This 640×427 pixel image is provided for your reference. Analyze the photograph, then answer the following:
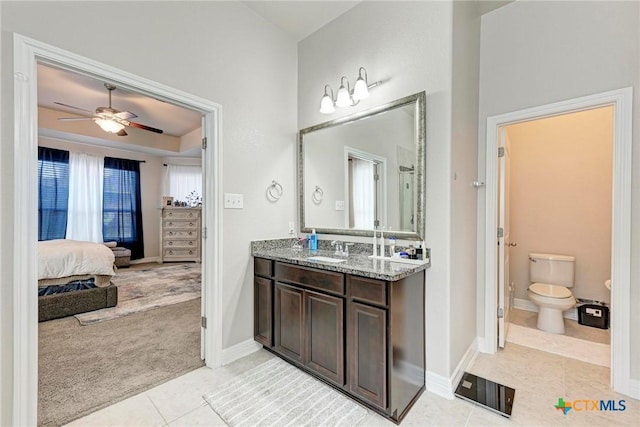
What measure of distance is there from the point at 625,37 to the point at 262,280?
3204 mm

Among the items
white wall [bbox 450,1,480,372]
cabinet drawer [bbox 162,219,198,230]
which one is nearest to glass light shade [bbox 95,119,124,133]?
cabinet drawer [bbox 162,219,198,230]

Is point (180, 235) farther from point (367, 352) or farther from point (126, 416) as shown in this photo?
point (367, 352)

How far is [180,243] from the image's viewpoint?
6727mm

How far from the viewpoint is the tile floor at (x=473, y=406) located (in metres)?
1.59

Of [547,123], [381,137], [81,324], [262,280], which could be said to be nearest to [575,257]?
[547,123]

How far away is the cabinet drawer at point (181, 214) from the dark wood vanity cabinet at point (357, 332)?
5361 mm

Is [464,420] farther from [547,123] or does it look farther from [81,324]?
[81,324]

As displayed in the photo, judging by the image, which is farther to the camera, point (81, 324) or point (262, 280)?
point (81, 324)

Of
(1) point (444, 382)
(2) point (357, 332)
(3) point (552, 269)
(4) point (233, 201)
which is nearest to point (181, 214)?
(4) point (233, 201)

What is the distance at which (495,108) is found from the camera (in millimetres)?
2420

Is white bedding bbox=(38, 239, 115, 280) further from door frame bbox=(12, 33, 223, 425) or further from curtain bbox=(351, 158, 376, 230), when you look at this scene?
curtain bbox=(351, 158, 376, 230)

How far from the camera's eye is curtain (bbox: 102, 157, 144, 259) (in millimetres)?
6000

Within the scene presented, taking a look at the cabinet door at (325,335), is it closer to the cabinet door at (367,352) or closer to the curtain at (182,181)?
the cabinet door at (367,352)

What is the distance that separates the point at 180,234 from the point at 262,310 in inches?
209
